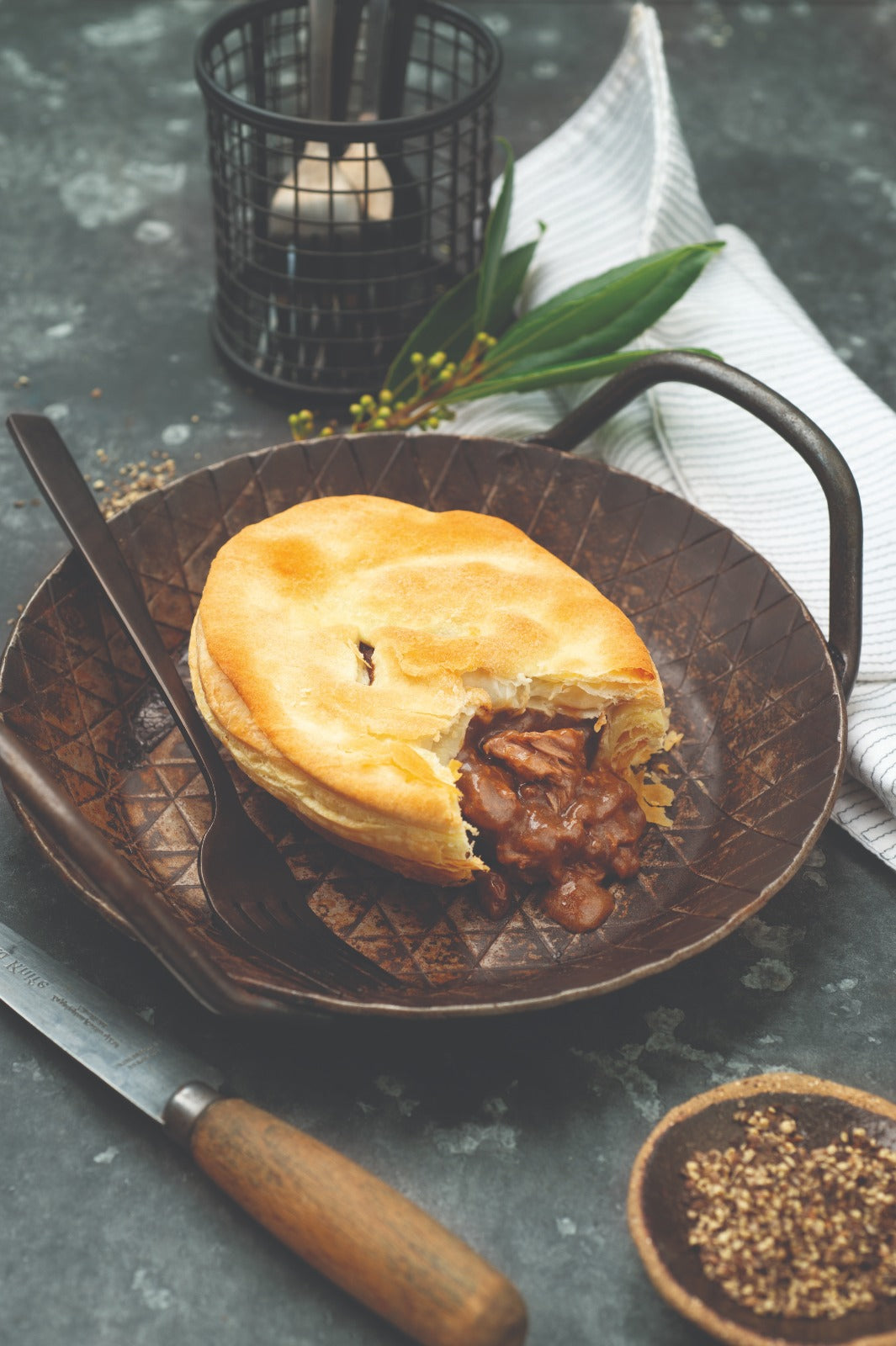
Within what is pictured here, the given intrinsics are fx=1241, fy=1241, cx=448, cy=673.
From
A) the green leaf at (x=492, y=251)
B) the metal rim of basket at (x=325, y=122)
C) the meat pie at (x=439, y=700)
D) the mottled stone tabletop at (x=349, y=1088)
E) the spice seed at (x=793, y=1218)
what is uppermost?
the metal rim of basket at (x=325, y=122)

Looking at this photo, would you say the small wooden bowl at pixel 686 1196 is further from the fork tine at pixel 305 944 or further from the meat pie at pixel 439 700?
the fork tine at pixel 305 944

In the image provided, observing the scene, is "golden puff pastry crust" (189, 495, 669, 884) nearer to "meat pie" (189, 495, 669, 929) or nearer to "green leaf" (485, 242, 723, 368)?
"meat pie" (189, 495, 669, 929)

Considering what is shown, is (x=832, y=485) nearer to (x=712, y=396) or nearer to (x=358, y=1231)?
(x=712, y=396)

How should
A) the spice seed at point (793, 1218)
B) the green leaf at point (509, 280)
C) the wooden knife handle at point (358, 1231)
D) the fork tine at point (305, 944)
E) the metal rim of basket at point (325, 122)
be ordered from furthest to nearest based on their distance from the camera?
the green leaf at point (509, 280), the metal rim of basket at point (325, 122), the fork tine at point (305, 944), the spice seed at point (793, 1218), the wooden knife handle at point (358, 1231)

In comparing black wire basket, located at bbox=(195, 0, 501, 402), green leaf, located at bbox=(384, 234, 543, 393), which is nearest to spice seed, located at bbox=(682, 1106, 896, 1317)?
green leaf, located at bbox=(384, 234, 543, 393)

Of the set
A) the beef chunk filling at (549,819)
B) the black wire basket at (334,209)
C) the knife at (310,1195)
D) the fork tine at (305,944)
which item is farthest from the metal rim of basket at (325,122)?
the knife at (310,1195)

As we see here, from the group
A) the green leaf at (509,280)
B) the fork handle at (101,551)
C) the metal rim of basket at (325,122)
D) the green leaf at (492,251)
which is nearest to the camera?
the fork handle at (101,551)
